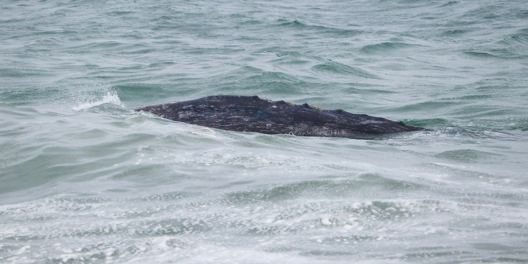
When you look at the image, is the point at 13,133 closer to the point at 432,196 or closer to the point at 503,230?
the point at 432,196

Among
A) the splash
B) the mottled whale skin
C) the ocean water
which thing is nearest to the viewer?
the ocean water

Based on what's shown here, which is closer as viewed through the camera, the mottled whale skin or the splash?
the mottled whale skin

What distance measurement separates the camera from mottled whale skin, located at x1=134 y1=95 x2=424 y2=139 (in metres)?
6.68

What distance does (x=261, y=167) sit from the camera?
4.80m

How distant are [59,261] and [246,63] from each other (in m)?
10.9

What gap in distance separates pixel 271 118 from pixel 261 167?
208 centimetres

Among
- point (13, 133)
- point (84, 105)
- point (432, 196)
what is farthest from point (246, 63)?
point (432, 196)

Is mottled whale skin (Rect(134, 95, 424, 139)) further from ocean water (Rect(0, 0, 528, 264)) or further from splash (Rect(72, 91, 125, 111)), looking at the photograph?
splash (Rect(72, 91, 125, 111))

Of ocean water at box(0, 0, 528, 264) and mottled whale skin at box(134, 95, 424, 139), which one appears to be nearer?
ocean water at box(0, 0, 528, 264)

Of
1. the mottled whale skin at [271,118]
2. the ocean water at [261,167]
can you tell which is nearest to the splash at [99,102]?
the ocean water at [261,167]

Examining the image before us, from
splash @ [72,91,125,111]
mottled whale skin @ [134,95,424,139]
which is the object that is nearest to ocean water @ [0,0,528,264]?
splash @ [72,91,125,111]

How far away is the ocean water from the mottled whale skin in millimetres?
257

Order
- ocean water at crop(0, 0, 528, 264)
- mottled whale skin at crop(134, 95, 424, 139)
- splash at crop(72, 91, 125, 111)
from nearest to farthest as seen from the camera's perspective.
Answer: ocean water at crop(0, 0, 528, 264) < mottled whale skin at crop(134, 95, 424, 139) < splash at crop(72, 91, 125, 111)

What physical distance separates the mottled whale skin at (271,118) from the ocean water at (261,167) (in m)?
0.26
